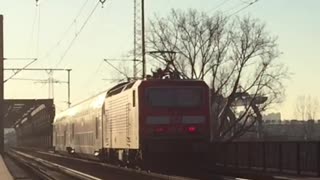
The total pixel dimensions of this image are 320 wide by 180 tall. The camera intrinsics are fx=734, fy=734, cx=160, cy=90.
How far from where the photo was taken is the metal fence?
2422 centimetres

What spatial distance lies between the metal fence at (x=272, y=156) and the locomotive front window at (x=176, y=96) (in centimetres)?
208

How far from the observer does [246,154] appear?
99.3ft

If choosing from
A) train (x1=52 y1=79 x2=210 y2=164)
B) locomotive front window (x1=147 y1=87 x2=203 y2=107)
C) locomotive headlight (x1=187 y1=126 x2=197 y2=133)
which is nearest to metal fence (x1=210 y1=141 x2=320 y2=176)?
locomotive headlight (x1=187 y1=126 x2=197 y2=133)

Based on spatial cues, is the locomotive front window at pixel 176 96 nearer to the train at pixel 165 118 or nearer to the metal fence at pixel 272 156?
the train at pixel 165 118

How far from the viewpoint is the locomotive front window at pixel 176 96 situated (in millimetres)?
27422

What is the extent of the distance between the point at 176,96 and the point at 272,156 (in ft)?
14.0

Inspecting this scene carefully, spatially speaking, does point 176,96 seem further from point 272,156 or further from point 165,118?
point 272,156

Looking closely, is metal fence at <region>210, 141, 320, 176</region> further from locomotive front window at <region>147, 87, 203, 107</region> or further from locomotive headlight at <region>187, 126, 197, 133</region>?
locomotive front window at <region>147, 87, 203, 107</region>

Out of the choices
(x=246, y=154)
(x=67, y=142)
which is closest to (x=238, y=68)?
(x=67, y=142)

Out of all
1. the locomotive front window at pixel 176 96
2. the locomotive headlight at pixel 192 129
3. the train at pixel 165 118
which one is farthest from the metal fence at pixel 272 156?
the locomotive front window at pixel 176 96

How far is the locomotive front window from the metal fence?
208 cm

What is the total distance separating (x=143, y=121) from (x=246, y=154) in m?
5.52

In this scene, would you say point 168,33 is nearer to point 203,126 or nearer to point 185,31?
point 185,31

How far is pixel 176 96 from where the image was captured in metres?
27.6
